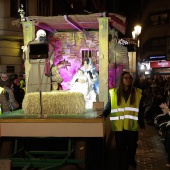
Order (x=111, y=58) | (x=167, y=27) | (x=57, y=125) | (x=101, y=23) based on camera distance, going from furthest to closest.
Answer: (x=167, y=27)
(x=111, y=58)
(x=101, y=23)
(x=57, y=125)

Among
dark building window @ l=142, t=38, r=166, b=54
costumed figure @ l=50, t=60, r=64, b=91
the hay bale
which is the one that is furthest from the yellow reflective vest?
dark building window @ l=142, t=38, r=166, b=54

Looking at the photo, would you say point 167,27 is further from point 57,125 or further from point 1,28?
point 57,125

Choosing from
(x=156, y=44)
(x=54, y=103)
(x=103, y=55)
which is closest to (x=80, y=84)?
(x=103, y=55)

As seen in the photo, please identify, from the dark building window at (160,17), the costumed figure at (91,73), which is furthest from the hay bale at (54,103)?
the dark building window at (160,17)

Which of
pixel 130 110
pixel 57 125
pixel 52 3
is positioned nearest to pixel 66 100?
pixel 57 125

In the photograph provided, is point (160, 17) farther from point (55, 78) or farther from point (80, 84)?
point (55, 78)

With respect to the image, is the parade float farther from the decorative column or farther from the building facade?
the building facade

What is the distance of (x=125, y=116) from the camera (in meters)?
6.49

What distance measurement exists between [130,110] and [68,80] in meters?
4.56

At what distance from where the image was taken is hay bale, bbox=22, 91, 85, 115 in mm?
7188

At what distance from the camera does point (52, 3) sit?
80.3ft

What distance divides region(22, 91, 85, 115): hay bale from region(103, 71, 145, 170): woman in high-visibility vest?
1.01 m

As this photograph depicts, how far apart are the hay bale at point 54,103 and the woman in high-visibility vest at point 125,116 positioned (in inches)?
39.6

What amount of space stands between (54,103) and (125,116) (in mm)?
1621
